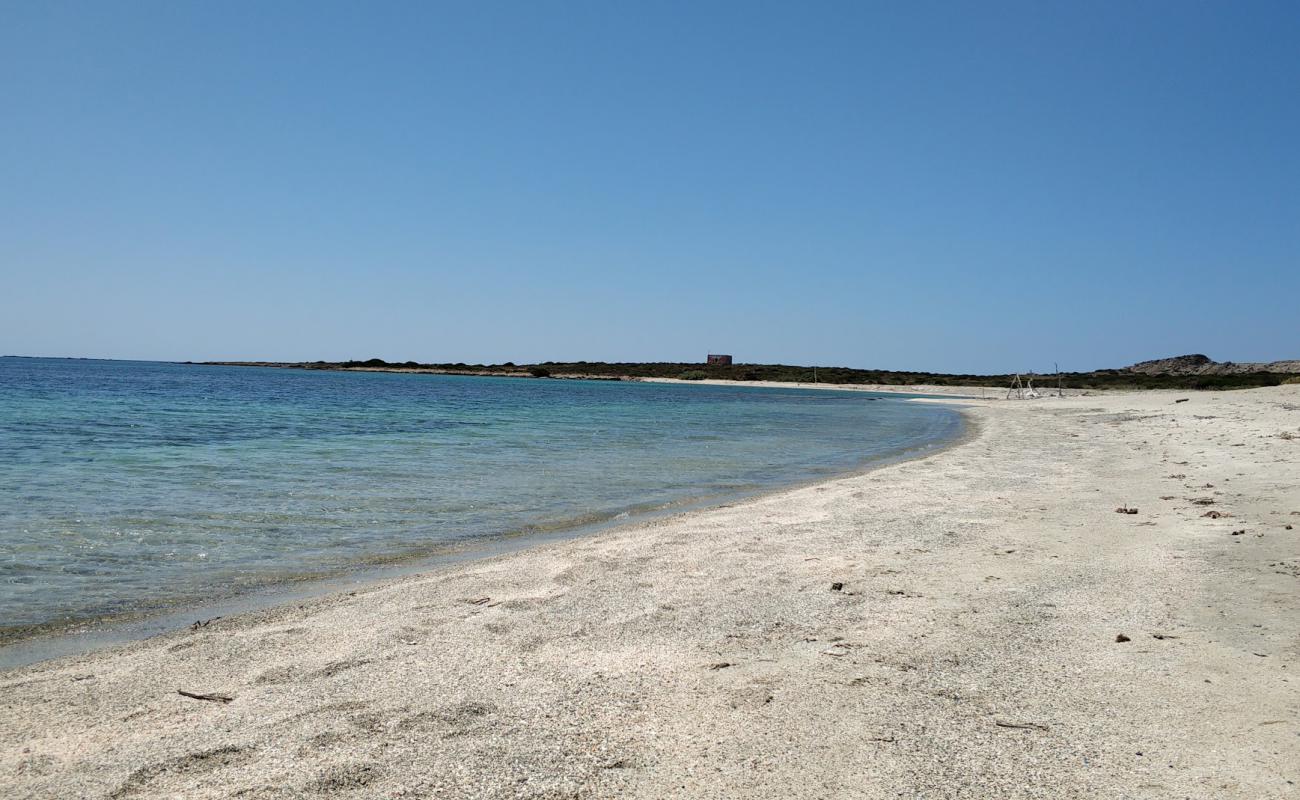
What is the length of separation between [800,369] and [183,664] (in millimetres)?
140345

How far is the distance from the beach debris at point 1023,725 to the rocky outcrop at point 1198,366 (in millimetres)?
107752

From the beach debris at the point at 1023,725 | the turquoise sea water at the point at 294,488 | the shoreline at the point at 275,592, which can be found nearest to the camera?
the beach debris at the point at 1023,725

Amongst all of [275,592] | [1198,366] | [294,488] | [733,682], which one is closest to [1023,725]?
[733,682]

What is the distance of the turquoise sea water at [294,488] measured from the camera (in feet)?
22.5

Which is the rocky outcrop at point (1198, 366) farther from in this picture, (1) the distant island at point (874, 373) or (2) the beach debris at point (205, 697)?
(2) the beach debris at point (205, 697)

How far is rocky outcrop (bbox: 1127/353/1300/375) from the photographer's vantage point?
91.6 meters

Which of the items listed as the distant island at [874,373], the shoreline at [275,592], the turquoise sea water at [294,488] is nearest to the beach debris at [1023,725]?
the shoreline at [275,592]

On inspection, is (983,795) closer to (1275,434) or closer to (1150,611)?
(1150,611)

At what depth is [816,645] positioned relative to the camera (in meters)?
4.39

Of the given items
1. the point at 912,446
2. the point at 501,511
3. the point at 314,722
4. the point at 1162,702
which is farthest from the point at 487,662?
the point at 912,446

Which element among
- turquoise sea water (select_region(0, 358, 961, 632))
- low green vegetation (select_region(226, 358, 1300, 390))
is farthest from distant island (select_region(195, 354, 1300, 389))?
turquoise sea water (select_region(0, 358, 961, 632))

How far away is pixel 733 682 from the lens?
3828 mm

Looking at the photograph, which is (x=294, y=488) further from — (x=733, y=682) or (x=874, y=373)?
(x=874, y=373)

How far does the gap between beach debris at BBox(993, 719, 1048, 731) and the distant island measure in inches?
2648
